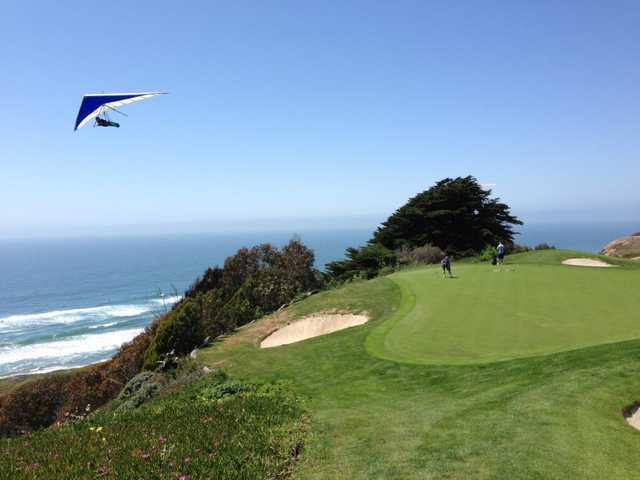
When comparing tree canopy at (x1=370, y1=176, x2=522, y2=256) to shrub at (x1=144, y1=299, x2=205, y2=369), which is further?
tree canopy at (x1=370, y1=176, x2=522, y2=256)

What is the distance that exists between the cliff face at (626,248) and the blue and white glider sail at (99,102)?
46.3m

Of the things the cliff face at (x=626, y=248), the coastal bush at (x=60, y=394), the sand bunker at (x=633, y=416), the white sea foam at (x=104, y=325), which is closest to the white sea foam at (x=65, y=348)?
the white sea foam at (x=104, y=325)

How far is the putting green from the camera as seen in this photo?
11.4m

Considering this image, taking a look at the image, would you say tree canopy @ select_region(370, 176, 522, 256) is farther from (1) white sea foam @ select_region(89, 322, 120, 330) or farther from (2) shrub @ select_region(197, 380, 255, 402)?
(1) white sea foam @ select_region(89, 322, 120, 330)

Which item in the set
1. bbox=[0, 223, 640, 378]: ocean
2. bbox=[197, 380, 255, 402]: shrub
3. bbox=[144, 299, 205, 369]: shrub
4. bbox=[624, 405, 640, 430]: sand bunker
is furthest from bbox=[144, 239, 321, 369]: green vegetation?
bbox=[624, 405, 640, 430]: sand bunker

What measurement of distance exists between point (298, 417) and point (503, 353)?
5.74 metres

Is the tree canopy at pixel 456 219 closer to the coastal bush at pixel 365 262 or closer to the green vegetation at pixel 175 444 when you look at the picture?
the coastal bush at pixel 365 262

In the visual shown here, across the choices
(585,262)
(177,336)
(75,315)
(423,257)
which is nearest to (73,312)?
(75,315)

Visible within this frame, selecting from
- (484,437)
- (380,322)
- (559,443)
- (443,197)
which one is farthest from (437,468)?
(443,197)

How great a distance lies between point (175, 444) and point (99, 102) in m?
14.1

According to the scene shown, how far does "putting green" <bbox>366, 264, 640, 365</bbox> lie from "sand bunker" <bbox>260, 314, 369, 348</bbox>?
9.72 feet

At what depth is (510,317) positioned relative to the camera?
45.8 ft

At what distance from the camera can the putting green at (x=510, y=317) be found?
37.3ft

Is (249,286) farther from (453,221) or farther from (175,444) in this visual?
(175,444)
